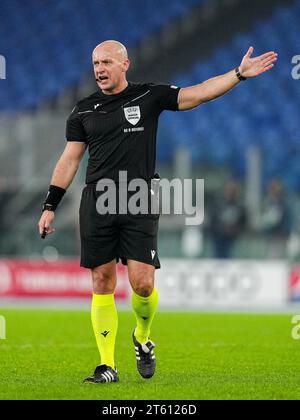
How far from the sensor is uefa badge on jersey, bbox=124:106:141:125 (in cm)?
659

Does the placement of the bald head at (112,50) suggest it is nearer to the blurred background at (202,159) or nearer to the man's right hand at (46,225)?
the man's right hand at (46,225)

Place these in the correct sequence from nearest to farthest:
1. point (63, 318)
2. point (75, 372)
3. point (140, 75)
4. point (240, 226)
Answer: point (75, 372)
point (63, 318)
point (240, 226)
point (140, 75)

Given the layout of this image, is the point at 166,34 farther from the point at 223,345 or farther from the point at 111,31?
the point at 223,345

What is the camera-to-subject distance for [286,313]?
1445cm

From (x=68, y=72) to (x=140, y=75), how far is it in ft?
5.50

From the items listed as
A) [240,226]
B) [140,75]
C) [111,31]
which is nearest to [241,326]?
[240,226]

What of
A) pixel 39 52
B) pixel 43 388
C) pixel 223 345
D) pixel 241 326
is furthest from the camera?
pixel 39 52

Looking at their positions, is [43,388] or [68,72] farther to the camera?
[68,72]

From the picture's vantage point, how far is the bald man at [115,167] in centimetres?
652

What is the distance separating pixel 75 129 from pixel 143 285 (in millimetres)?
1196

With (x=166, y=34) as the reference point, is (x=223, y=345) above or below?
below

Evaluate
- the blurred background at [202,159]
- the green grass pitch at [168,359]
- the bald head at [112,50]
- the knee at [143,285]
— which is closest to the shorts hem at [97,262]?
the knee at [143,285]

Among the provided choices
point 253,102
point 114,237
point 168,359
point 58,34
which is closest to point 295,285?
point 253,102

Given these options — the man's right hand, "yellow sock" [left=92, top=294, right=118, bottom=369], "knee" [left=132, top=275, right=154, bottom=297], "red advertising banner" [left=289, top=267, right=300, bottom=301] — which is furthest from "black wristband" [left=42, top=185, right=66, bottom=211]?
"red advertising banner" [left=289, top=267, right=300, bottom=301]
